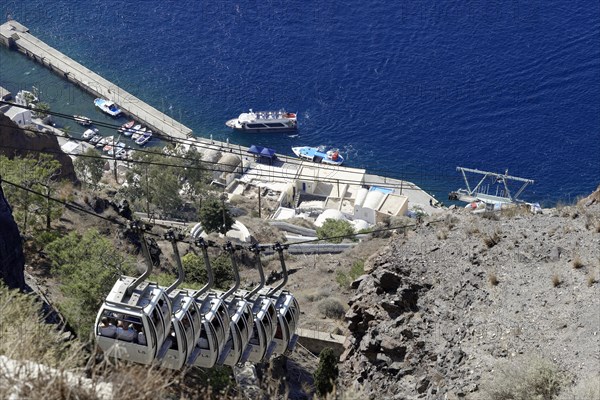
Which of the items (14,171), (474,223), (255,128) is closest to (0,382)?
(474,223)

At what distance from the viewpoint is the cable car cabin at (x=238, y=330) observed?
97.0 feet

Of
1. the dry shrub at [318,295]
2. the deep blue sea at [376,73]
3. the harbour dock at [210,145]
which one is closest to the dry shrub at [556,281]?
the dry shrub at [318,295]

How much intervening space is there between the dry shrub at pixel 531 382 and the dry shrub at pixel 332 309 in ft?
55.0

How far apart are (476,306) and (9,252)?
1623cm

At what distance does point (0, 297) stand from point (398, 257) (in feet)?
48.6

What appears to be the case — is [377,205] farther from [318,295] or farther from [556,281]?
[556,281]

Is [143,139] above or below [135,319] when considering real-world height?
above

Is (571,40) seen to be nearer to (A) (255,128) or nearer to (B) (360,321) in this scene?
(A) (255,128)

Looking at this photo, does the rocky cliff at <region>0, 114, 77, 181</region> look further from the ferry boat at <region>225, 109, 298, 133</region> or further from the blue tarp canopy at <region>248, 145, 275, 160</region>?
the ferry boat at <region>225, 109, 298, 133</region>

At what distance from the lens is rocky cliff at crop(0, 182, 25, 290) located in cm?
3150

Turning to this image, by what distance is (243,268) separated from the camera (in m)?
52.8

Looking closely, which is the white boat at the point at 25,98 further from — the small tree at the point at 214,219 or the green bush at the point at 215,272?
the green bush at the point at 215,272

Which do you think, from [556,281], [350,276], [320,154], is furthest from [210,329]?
[320,154]

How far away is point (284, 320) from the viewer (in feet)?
104
